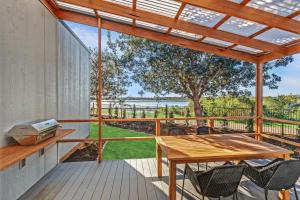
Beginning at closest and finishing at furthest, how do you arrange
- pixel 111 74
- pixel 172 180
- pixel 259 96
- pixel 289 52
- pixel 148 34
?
pixel 172 180 → pixel 289 52 → pixel 148 34 → pixel 259 96 → pixel 111 74

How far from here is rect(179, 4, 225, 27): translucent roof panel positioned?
11.8 ft

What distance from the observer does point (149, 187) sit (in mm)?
3410

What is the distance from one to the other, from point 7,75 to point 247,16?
348 cm

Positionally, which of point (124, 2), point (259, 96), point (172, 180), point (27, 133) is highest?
point (124, 2)

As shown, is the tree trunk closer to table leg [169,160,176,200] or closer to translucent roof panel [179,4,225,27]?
translucent roof panel [179,4,225,27]

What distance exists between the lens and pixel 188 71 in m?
8.32

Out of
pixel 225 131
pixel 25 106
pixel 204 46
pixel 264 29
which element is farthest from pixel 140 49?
pixel 25 106

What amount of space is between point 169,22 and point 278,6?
1835mm

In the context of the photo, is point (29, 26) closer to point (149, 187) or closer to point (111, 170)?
point (111, 170)

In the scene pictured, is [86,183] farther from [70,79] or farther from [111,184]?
[70,79]

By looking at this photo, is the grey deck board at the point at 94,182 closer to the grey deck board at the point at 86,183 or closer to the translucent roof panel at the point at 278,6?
the grey deck board at the point at 86,183

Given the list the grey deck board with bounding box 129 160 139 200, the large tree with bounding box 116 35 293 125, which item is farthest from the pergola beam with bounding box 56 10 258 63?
the grey deck board with bounding box 129 160 139 200

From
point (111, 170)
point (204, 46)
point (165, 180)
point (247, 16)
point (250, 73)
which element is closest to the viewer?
point (247, 16)

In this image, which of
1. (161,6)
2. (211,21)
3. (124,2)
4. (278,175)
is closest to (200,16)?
(211,21)
